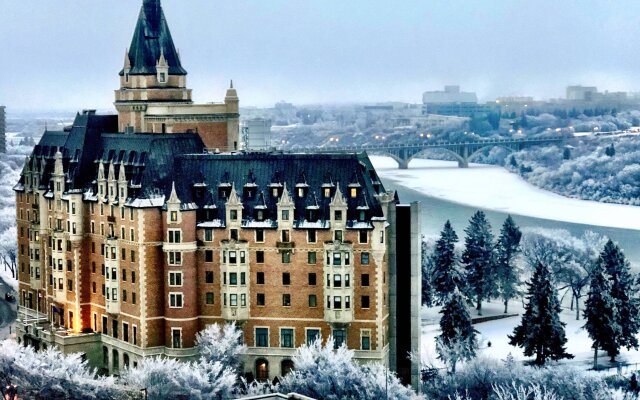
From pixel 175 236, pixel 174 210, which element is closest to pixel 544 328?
pixel 175 236

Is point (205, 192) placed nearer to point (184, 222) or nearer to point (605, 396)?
point (184, 222)

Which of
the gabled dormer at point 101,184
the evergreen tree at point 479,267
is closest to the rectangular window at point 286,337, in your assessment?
the gabled dormer at point 101,184

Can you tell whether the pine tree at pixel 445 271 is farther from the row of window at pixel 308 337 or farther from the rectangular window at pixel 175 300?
the rectangular window at pixel 175 300

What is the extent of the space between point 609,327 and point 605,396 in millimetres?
13559

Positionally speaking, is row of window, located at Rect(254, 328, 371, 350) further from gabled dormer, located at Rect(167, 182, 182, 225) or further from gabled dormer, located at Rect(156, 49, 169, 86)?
gabled dormer, located at Rect(156, 49, 169, 86)

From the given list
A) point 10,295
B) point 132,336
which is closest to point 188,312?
point 132,336

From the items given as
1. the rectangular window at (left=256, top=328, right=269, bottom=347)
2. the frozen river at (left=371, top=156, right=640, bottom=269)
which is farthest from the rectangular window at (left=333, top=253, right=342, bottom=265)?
the frozen river at (left=371, top=156, right=640, bottom=269)

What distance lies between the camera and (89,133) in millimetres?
92688

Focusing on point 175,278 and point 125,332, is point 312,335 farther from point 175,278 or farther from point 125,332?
point 125,332

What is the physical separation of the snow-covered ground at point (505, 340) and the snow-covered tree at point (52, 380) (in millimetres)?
22984

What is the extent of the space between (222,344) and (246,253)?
20.4ft

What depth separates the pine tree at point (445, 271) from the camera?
10606 cm

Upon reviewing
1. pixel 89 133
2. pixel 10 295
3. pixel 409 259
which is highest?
pixel 89 133

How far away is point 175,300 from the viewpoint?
8412 cm
